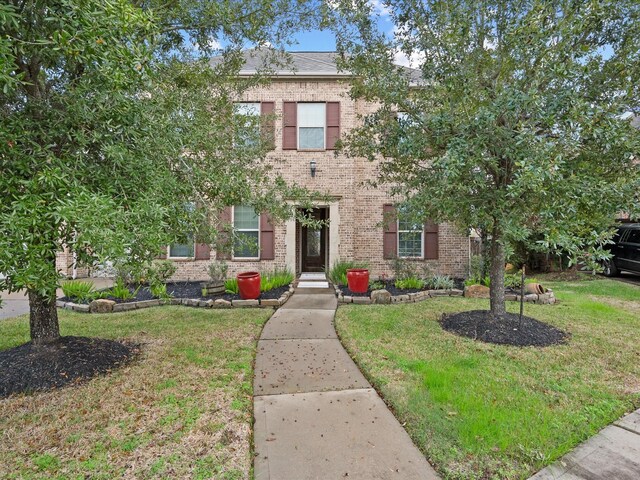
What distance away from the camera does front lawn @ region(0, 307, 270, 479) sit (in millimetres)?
2283

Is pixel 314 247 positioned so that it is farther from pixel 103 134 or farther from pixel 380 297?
pixel 103 134

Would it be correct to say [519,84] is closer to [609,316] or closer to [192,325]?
[609,316]

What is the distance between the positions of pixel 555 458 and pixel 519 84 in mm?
3978

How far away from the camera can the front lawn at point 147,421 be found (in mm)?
2283

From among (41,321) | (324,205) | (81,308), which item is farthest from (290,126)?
(41,321)

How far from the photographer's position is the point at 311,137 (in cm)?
1037

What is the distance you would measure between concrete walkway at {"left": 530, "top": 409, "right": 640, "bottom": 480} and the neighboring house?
25.6ft

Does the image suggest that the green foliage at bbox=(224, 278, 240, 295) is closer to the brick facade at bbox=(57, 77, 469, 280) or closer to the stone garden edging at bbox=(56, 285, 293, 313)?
the stone garden edging at bbox=(56, 285, 293, 313)

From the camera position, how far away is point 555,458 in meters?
2.35

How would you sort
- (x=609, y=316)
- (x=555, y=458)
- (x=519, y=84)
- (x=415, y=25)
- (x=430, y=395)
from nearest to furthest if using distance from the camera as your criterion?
1. (x=555, y=458)
2. (x=430, y=395)
3. (x=519, y=84)
4. (x=415, y=25)
5. (x=609, y=316)

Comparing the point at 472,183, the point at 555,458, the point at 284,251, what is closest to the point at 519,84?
the point at 472,183

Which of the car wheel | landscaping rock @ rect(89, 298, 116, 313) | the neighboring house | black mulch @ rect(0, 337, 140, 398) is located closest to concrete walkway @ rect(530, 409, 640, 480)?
black mulch @ rect(0, 337, 140, 398)

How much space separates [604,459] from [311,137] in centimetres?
938

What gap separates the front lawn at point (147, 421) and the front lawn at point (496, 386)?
136 centimetres
